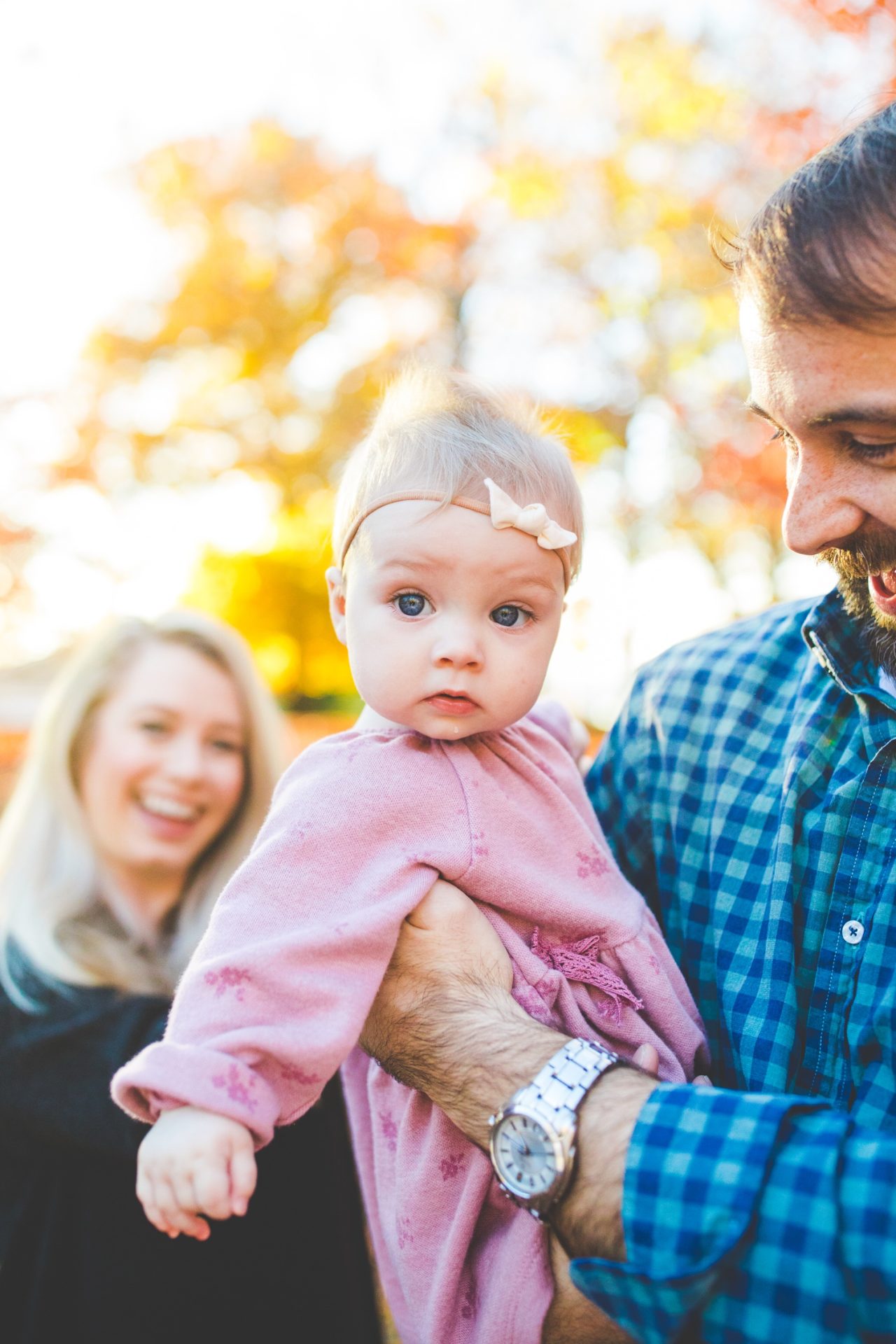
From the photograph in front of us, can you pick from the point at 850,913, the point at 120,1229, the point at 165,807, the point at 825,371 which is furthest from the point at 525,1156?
the point at 165,807

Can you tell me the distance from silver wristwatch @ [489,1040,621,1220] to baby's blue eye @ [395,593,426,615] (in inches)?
27.2

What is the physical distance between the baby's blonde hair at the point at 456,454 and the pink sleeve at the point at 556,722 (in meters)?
0.36

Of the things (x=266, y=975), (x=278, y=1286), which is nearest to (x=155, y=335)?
(x=278, y=1286)

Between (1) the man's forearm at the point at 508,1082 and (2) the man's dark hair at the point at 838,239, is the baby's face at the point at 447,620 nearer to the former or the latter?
(1) the man's forearm at the point at 508,1082

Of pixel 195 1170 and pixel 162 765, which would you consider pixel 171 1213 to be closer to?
pixel 195 1170

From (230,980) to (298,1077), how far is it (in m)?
0.16

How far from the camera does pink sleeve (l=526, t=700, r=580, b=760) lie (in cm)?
214

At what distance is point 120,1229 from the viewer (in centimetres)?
275

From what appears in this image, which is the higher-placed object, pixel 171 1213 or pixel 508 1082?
pixel 508 1082

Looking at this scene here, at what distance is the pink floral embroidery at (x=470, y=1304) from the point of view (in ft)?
5.38

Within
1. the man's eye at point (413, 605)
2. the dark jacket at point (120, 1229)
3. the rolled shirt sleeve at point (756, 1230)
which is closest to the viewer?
the rolled shirt sleeve at point (756, 1230)

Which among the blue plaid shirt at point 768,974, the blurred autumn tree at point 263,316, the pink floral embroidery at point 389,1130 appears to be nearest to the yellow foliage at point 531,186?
the blurred autumn tree at point 263,316

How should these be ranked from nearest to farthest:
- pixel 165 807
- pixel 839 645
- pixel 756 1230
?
pixel 756 1230 → pixel 839 645 → pixel 165 807

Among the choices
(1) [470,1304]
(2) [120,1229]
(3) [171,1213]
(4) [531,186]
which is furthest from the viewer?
(4) [531,186]
